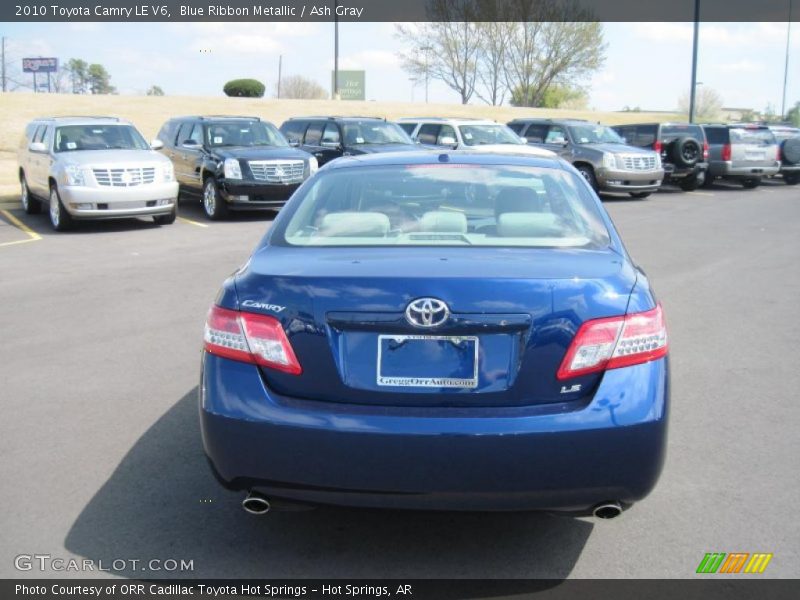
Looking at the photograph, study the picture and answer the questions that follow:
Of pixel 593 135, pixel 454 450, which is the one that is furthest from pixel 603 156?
pixel 454 450

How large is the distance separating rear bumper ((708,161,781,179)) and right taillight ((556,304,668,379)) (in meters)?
23.1

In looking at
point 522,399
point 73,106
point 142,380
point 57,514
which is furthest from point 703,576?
point 73,106

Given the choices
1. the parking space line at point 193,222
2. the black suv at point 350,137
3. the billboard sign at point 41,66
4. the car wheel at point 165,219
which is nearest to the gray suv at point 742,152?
the black suv at point 350,137

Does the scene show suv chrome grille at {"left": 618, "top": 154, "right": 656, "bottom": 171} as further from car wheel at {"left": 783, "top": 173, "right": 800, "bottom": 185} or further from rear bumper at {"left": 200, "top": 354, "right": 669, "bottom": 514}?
rear bumper at {"left": 200, "top": 354, "right": 669, "bottom": 514}

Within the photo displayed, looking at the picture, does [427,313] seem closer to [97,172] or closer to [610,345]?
[610,345]

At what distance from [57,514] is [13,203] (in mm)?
17116

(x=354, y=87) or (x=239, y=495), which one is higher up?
(x=354, y=87)

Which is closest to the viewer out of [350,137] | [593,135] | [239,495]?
[239,495]

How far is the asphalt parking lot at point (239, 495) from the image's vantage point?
3.59 metres

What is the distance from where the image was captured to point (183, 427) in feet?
16.7

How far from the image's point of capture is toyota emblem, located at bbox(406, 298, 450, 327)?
3.11m

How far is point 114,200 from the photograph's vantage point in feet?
47.0

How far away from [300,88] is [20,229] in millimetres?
98538

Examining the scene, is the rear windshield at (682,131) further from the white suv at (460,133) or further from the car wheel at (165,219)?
the car wheel at (165,219)
